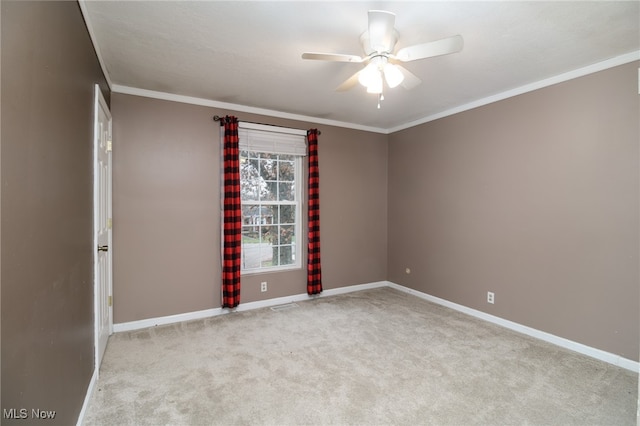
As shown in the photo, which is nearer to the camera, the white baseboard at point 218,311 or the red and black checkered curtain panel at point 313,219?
the white baseboard at point 218,311

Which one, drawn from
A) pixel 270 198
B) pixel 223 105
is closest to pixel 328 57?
pixel 223 105

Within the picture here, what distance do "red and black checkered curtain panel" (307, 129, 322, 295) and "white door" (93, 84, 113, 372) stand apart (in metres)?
2.24

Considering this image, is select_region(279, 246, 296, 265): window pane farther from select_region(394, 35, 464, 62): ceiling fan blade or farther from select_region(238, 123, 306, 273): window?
select_region(394, 35, 464, 62): ceiling fan blade

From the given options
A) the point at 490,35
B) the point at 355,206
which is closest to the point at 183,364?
the point at 355,206

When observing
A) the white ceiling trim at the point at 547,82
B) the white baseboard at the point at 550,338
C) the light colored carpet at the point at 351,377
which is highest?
the white ceiling trim at the point at 547,82

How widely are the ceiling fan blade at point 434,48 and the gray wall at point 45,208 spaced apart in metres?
1.79

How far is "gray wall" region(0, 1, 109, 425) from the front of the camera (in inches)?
40.0

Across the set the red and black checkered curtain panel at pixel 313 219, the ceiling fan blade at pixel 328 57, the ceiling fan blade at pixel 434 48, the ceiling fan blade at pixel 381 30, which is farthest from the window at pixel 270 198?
the ceiling fan blade at pixel 434 48

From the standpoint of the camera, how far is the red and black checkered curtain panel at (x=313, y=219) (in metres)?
4.21

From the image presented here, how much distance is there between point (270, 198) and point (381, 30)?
8.73ft

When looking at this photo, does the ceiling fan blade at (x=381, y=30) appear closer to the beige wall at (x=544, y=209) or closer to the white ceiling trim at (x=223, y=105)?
the beige wall at (x=544, y=209)

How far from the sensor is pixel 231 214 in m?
3.64

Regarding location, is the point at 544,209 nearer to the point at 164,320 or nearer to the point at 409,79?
the point at 409,79

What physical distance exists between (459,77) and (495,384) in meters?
2.61
